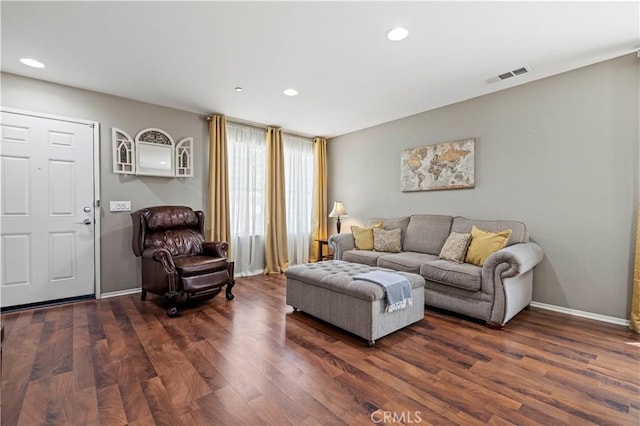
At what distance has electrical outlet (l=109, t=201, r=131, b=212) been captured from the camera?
366 cm

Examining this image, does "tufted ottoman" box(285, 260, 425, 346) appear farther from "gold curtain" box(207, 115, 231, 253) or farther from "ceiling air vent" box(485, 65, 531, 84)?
"ceiling air vent" box(485, 65, 531, 84)

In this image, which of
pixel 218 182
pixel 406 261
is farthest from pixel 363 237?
pixel 218 182

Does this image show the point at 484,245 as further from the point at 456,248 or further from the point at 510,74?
the point at 510,74

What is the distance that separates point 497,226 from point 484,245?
49 centimetres

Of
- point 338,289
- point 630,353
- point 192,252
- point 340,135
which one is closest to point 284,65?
point 338,289

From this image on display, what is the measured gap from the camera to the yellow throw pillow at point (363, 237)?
14.1 feet

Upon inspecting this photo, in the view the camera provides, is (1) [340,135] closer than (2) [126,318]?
No

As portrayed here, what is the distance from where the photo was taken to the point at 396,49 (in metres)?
2.62

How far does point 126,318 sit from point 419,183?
393cm

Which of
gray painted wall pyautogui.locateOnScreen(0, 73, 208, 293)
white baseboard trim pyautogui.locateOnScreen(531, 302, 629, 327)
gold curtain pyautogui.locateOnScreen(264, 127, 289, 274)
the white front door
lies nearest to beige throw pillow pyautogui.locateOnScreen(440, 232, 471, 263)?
white baseboard trim pyautogui.locateOnScreen(531, 302, 629, 327)

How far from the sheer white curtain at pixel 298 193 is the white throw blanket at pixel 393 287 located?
113 inches

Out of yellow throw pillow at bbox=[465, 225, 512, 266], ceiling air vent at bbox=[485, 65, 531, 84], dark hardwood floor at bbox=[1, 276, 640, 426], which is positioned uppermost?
ceiling air vent at bbox=[485, 65, 531, 84]

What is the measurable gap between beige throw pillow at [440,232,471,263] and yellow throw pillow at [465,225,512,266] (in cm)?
6

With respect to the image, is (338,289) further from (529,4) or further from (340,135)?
(340,135)
